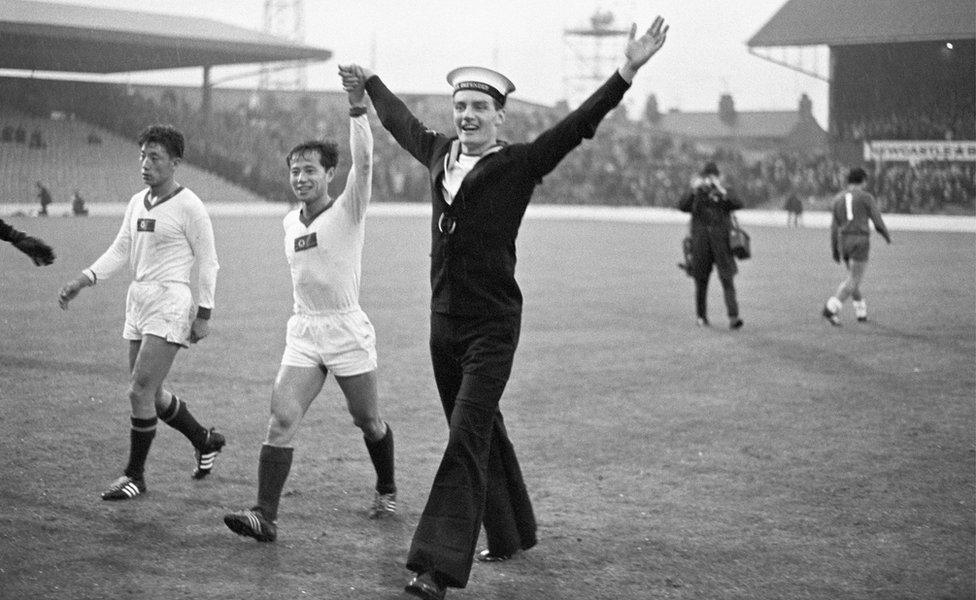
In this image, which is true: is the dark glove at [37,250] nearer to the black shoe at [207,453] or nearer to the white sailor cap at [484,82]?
the black shoe at [207,453]

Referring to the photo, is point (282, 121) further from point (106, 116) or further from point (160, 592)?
point (160, 592)

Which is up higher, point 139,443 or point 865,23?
point 865,23

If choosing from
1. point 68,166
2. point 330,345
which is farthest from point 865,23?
point 330,345

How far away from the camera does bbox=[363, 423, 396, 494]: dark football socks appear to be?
18.5 ft

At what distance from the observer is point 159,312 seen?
5.87m

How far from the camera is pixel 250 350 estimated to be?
11.3m

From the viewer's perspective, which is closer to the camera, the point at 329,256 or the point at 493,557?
the point at 493,557

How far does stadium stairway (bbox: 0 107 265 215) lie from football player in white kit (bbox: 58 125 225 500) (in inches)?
460

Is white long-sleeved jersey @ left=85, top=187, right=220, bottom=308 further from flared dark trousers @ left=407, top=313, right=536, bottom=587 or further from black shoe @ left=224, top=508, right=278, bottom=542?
flared dark trousers @ left=407, top=313, right=536, bottom=587

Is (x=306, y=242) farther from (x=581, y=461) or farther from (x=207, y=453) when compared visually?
(x=581, y=461)

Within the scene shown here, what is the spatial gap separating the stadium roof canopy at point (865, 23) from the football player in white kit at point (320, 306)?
32.6 metres

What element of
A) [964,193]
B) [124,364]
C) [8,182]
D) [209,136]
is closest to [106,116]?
[8,182]

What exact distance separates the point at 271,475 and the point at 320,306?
32.0 inches

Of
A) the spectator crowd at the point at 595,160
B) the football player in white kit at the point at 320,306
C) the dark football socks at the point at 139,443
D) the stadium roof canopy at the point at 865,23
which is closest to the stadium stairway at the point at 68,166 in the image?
the spectator crowd at the point at 595,160
